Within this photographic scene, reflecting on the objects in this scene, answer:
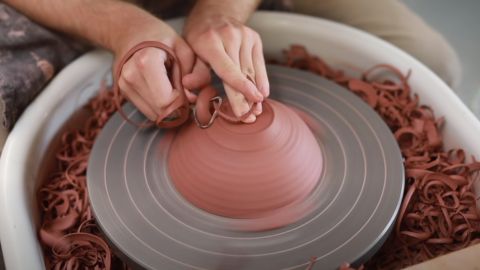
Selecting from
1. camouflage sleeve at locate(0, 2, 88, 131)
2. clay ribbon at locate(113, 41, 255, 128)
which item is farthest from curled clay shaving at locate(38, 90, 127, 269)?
clay ribbon at locate(113, 41, 255, 128)

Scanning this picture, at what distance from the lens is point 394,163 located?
1098 mm

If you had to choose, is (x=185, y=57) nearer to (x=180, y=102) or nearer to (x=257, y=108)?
(x=180, y=102)

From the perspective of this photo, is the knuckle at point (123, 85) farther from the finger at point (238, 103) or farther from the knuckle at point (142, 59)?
the finger at point (238, 103)

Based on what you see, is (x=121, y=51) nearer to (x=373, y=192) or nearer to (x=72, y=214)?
(x=72, y=214)

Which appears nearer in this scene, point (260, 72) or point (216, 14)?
point (260, 72)

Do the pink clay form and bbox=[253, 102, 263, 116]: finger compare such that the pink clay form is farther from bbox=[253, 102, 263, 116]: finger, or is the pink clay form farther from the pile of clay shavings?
the pile of clay shavings

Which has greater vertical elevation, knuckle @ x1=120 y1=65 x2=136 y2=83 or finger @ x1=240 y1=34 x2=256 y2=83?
finger @ x1=240 y1=34 x2=256 y2=83

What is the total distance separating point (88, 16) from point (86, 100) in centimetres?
22

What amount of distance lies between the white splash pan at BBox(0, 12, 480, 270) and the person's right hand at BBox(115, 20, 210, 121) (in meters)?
0.20

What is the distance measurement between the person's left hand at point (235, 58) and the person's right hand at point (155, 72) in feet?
0.08

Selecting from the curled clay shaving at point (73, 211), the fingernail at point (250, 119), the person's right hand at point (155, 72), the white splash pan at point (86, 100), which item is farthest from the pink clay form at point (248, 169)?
the white splash pan at point (86, 100)

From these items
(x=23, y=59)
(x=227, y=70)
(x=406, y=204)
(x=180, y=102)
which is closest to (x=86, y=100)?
(x=23, y=59)

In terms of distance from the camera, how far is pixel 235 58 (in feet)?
3.43

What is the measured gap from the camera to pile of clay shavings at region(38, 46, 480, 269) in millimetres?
1046
